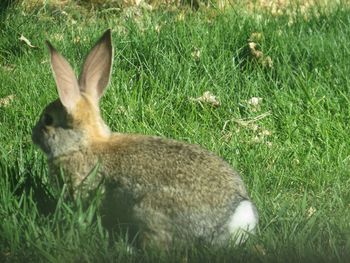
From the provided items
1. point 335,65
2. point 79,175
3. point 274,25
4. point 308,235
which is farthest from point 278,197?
point 274,25

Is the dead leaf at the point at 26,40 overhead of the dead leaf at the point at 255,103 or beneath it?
overhead

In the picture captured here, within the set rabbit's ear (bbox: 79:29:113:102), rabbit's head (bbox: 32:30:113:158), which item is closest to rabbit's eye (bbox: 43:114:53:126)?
rabbit's head (bbox: 32:30:113:158)

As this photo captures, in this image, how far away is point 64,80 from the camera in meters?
5.28

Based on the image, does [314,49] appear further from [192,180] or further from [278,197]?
[192,180]

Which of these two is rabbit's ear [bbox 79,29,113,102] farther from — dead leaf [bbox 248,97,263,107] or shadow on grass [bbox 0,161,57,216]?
dead leaf [bbox 248,97,263,107]

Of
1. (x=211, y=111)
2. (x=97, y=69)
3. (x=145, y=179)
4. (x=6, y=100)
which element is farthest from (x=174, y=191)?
(x=6, y=100)

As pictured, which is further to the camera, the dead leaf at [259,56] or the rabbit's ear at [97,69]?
the dead leaf at [259,56]

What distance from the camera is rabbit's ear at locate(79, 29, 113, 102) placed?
5535 mm

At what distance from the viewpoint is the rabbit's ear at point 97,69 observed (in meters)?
5.54

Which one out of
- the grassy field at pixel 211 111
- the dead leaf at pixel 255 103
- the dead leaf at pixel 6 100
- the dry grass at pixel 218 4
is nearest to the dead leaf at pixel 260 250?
the grassy field at pixel 211 111

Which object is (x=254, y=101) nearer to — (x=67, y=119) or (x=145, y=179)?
(x=67, y=119)

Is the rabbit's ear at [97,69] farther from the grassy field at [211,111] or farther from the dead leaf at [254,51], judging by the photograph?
the dead leaf at [254,51]

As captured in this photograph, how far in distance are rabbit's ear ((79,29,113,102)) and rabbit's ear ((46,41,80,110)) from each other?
0.21 m

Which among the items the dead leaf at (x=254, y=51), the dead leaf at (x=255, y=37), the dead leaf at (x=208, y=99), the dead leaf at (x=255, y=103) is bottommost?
the dead leaf at (x=255, y=103)
